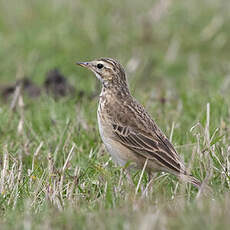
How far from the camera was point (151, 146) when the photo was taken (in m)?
5.87

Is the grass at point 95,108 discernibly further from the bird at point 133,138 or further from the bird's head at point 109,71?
the bird's head at point 109,71

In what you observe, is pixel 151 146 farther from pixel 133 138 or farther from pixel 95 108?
pixel 95 108

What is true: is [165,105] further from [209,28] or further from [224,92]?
[209,28]

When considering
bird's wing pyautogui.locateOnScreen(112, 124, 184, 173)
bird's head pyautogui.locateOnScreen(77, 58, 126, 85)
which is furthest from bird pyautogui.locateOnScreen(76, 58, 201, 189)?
bird's head pyautogui.locateOnScreen(77, 58, 126, 85)

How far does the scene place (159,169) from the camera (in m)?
Answer: 5.78

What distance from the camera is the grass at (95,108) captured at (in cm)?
461

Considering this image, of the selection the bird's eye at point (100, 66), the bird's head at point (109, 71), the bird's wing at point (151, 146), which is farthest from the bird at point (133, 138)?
the bird's eye at point (100, 66)

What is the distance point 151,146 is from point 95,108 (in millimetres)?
2355

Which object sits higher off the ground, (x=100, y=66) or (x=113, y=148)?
(x=100, y=66)

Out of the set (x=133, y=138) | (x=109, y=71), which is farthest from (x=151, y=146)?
(x=109, y=71)

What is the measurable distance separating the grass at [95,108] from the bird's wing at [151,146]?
0.16 meters

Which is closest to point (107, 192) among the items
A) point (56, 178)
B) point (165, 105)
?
point (56, 178)

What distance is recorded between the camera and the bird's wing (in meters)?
5.64

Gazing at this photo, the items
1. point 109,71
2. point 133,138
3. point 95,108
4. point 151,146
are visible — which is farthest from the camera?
point 95,108
